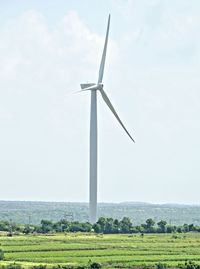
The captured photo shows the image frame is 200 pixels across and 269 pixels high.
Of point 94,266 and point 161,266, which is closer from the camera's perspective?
point 94,266

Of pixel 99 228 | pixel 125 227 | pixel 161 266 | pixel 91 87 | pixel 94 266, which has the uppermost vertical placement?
pixel 91 87

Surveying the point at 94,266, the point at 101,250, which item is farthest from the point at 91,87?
the point at 94,266

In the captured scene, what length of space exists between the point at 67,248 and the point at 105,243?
25.1 feet

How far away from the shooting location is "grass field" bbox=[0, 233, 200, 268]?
73812 millimetres

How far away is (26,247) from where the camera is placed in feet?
277

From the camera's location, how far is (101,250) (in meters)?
82.6

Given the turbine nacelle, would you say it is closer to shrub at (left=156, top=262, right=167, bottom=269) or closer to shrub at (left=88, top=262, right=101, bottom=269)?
shrub at (left=156, top=262, right=167, bottom=269)

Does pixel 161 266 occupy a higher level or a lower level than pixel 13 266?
higher

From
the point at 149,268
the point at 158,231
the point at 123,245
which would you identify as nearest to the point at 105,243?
the point at 123,245

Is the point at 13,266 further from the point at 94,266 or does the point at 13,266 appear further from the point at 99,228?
the point at 99,228

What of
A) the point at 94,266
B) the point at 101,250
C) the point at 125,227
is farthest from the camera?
the point at 125,227

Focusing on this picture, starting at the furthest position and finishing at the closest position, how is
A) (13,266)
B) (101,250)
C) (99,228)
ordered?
(99,228)
(101,250)
(13,266)

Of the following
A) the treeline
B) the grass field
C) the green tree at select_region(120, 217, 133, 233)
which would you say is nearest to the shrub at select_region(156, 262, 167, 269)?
the grass field

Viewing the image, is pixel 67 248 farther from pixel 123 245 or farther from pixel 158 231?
pixel 158 231
